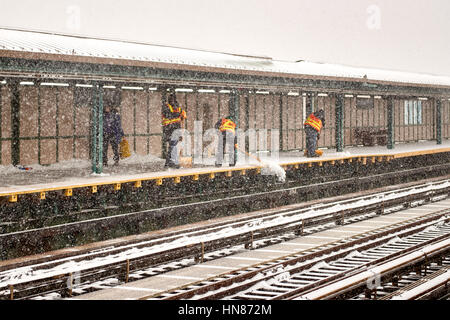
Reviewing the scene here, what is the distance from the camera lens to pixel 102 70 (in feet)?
47.4

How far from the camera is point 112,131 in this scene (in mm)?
17141

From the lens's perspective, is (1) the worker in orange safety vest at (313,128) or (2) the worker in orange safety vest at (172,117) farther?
(1) the worker in orange safety vest at (313,128)

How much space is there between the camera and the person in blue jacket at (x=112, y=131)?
55.6 feet

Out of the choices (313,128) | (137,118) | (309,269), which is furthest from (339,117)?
(309,269)

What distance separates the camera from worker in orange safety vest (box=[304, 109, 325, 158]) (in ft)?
65.6

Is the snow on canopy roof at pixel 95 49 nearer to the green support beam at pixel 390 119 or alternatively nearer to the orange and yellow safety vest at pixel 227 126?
the orange and yellow safety vest at pixel 227 126

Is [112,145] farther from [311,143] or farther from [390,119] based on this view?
[390,119]

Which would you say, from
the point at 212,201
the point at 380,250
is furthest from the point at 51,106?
the point at 380,250

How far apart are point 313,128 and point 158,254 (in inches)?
400

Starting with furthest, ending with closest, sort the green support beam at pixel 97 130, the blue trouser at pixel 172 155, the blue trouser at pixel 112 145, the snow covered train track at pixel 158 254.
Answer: the blue trouser at pixel 112 145 < the blue trouser at pixel 172 155 < the green support beam at pixel 97 130 < the snow covered train track at pixel 158 254

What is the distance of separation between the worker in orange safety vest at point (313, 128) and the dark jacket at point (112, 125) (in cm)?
598

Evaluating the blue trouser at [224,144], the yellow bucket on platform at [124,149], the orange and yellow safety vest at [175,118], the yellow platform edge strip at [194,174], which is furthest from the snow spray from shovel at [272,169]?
the yellow bucket on platform at [124,149]
